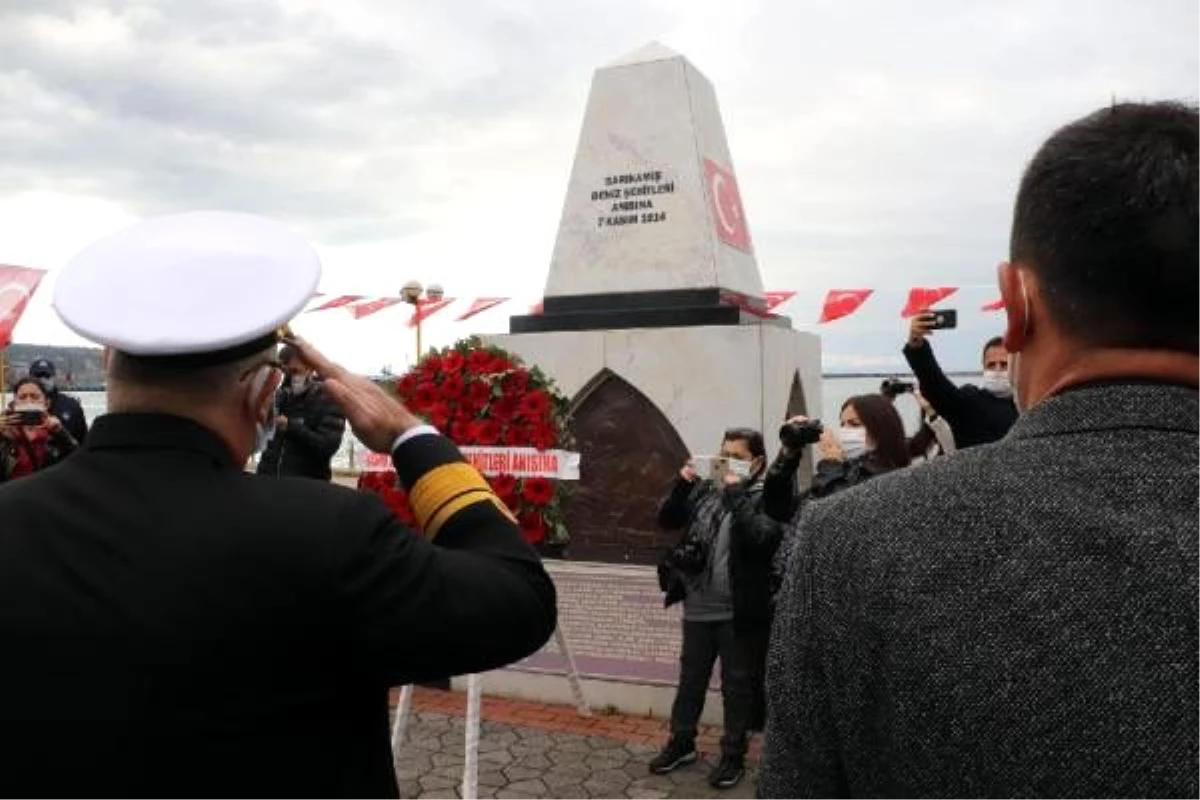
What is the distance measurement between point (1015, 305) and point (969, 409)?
12.3ft

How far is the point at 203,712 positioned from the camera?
4.21 feet

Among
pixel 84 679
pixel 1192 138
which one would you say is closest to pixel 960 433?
pixel 1192 138

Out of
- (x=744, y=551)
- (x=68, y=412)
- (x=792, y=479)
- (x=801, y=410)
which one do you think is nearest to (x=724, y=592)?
(x=744, y=551)

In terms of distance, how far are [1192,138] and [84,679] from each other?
1449 millimetres

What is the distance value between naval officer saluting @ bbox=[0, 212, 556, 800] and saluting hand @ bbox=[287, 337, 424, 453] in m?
0.18

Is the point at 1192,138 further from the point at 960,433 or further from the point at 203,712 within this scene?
the point at 960,433

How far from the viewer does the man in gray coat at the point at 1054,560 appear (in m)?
0.88

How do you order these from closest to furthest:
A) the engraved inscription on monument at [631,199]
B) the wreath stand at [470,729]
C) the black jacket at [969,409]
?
the wreath stand at [470,729], the black jacket at [969,409], the engraved inscription on monument at [631,199]

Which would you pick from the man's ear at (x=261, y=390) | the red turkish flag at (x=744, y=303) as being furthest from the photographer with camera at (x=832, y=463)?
the man's ear at (x=261, y=390)

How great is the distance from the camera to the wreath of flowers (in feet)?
17.1

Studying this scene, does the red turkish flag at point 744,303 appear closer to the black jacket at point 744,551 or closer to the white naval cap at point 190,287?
the black jacket at point 744,551

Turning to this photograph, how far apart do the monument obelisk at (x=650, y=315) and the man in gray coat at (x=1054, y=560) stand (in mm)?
5476

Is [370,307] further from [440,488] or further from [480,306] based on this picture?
[440,488]

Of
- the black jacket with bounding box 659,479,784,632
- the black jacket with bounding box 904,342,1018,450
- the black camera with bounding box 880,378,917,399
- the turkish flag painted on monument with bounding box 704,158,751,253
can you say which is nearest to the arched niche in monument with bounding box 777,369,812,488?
the turkish flag painted on monument with bounding box 704,158,751,253
